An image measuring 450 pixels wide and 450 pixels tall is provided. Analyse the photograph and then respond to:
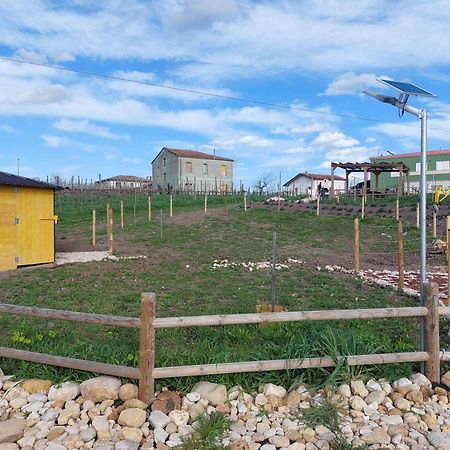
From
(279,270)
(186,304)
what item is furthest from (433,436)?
(279,270)

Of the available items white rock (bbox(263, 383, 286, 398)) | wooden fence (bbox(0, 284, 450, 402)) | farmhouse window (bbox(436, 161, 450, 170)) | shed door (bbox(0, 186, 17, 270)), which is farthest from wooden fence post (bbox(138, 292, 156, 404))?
farmhouse window (bbox(436, 161, 450, 170))

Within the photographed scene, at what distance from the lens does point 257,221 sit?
76.7 ft

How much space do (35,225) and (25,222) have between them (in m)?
0.35

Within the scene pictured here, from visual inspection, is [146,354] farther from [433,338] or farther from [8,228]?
[8,228]

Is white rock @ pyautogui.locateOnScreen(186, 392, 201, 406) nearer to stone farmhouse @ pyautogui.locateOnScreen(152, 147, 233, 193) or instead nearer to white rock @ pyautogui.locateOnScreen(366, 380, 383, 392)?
white rock @ pyautogui.locateOnScreen(366, 380, 383, 392)

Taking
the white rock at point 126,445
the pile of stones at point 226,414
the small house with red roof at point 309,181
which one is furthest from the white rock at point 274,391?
the small house with red roof at point 309,181

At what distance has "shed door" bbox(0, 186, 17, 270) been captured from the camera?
1097cm

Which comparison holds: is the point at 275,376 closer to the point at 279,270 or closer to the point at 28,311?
the point at 28,311

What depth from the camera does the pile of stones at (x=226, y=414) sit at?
350 centimetres

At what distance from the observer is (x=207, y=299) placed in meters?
8.15

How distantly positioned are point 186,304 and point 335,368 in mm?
3900

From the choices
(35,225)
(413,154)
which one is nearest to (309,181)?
(413,154)

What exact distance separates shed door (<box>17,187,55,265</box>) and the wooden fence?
302 inches

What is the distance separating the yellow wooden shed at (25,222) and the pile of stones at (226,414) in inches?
297
